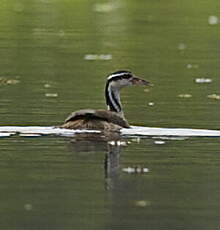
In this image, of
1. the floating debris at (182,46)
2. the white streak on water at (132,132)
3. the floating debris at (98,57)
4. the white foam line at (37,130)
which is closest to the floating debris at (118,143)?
the white streak on water at (132,132)

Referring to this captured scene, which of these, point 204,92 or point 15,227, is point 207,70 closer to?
Result: point 204,92

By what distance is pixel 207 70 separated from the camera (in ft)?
73.1

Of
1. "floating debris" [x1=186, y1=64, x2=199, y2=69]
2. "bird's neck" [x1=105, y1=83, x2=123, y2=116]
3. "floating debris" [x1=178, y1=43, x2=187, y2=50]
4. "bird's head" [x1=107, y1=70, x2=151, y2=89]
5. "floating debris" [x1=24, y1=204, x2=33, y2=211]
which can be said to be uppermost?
"floating debris" [x1=178, y1=43, x2=187, y2=50]

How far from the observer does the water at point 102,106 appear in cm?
1120

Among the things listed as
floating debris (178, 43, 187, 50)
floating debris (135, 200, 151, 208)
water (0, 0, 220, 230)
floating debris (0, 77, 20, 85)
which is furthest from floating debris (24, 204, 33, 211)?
floating debris (178, 43, 187, 50)

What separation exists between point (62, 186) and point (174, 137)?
306cm

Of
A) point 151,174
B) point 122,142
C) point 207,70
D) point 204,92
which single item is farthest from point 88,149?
point 207,70

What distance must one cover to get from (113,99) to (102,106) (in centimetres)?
146

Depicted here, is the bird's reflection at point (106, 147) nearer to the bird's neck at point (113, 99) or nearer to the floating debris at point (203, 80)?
the bird's neck at point (113, 99)

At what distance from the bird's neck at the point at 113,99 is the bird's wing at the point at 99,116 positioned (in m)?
0.58

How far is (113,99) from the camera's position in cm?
1667

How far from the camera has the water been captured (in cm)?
1120

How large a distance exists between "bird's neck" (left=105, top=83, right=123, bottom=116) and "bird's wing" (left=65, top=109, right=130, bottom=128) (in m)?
0.58

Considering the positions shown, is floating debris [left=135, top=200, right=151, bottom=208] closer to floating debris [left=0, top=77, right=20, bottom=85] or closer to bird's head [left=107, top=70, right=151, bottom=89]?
bird's head [left=107, top=70, right=151, bottom=89]
